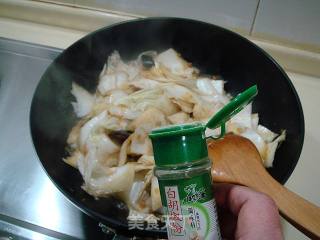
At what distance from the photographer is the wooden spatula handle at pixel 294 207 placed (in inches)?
16.8

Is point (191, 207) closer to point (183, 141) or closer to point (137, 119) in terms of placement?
point (183, 141)

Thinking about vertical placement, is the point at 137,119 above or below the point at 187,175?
below

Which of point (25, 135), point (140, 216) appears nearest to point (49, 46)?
point (25, 135)

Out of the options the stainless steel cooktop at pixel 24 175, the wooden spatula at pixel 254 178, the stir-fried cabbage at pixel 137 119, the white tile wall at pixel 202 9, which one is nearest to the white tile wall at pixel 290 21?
the white tile wall at pixel 202 9

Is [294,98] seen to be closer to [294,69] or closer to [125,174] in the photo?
[294,69]

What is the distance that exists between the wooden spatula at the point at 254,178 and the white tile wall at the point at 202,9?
37 cm

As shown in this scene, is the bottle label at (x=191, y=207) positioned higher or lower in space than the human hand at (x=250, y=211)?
higher

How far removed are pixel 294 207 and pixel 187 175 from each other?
18 cm

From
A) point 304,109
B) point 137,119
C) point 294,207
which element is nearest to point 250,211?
point 294,207

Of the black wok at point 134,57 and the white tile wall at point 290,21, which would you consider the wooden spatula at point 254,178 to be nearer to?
the black wok at point 134,57

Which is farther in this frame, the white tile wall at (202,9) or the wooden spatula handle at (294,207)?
the white tile wall at (202,9)

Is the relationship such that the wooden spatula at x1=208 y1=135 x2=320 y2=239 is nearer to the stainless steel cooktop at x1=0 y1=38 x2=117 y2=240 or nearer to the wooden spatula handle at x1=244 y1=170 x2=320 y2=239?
the wooden spatula handle at x1=244 y1=170 x2=320 y2=239

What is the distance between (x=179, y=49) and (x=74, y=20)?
0.29m

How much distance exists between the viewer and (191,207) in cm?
37
